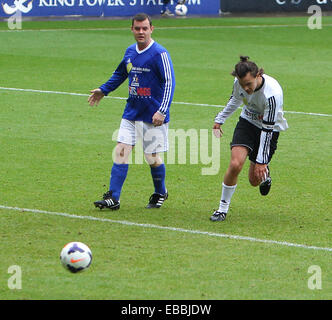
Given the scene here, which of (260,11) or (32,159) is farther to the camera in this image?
(260,11)

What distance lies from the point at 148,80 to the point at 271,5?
2835 centimetres

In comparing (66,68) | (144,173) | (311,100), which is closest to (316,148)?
(144,173)

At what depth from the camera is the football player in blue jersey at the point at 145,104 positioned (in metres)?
9.98

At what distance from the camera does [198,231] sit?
9.25 meters

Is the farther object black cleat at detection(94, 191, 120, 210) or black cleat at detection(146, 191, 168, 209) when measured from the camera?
black cleat at detection(146, 191, 168, 209)

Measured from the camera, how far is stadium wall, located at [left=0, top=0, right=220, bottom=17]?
32.0 meters

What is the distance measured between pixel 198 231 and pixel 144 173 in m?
3.02

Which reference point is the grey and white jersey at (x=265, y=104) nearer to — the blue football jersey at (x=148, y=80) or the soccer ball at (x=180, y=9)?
the blue football jersey at (x=148, y=80)

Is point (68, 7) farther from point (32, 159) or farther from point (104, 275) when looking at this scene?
point (104, 275)

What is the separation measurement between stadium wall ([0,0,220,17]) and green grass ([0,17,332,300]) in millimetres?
10440

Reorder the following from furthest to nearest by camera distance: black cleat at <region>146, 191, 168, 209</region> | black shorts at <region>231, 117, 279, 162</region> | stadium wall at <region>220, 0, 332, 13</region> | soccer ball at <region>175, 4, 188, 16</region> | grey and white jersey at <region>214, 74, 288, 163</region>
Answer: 1. stadium wall at <region>220, 0, 332, 13</region>
2. soccer ball at <region>175, 4, 188, 16</region>
3. black cleat at <region>146, 191, 168, 209</region>
4. black shorts at <region>231, 117, 279, 162</region>
5. grey and white jersey at <region>214, 74, 288, 163</region>

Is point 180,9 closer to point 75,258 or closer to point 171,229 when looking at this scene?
point 171,229

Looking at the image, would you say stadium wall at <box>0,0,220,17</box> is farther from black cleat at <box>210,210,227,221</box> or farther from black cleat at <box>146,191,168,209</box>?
black cleat at <box>210,210,227,221</box>

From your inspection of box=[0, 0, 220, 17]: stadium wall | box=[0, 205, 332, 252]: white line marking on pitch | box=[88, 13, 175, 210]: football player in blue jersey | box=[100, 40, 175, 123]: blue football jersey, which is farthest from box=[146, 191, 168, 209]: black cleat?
box=[0, 0, 220, 17]: stadium wall
